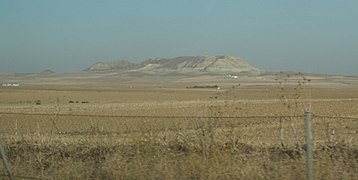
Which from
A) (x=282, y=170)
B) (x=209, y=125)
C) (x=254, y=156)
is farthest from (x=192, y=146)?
(x=282, y=170)

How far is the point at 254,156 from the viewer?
954 centimetres

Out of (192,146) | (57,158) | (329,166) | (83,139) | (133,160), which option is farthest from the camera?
(83,139)

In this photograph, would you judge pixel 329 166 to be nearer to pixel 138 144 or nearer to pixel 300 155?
pixel 300 155

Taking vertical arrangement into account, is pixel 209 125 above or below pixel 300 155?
above

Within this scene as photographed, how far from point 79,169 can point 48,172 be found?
609 mm

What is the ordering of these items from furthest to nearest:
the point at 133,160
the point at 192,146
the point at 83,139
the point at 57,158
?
1. the point at 83,139
2. the point at 57,158
3. the point at 192,146
4. the point at 133,160

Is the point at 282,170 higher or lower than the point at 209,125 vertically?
lower

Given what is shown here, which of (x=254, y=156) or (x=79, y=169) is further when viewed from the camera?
(x=254, y=156)

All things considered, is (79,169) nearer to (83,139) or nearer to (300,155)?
(83,139)

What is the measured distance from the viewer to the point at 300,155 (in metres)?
9.51

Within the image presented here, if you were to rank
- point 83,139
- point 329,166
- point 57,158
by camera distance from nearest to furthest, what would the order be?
point 329,166 → point 57,158 → point 83,139

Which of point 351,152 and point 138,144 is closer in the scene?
point 138,144

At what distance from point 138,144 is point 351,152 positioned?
3.97 m

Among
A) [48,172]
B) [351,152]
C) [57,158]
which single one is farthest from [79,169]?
[351,152]
